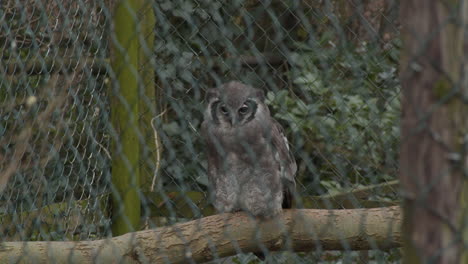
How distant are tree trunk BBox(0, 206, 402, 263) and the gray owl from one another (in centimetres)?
21

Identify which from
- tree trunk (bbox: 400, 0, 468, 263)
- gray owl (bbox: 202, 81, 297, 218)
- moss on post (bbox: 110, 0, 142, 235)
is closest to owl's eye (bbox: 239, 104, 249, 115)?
gray owl (bbox: 202, 81, 297, 218)

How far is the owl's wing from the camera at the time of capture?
2723mm

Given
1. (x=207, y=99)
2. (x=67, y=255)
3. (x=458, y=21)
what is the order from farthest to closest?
(x=207, y=99)
(x=67, y=255)
(x=458, y=21)

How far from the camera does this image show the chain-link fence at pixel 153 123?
8.05 feet

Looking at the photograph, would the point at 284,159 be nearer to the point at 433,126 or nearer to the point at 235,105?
the point at 235,105


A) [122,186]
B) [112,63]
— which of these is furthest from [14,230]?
[112,63]

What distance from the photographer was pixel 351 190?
2.68 m

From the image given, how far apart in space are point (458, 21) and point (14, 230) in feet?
6.54

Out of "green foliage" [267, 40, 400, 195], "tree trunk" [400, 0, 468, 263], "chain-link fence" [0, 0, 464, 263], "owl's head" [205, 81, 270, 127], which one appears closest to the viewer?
"tree trunk" [400, 0, 468, 263]

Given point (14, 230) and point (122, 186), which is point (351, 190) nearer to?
point (122, 186)

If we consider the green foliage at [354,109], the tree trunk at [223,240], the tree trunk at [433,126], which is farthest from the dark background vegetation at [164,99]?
the tree trunk at [433,126]

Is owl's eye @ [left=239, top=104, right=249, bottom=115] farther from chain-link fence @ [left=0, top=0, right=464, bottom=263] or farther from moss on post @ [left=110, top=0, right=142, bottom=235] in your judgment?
moss on post @ [left=110, top=0, right=142, bottom=235]

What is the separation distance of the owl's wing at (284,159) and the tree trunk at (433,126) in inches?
67.0

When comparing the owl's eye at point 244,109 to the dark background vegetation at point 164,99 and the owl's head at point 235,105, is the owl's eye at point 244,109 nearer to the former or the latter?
the owl's head at point 235,105
